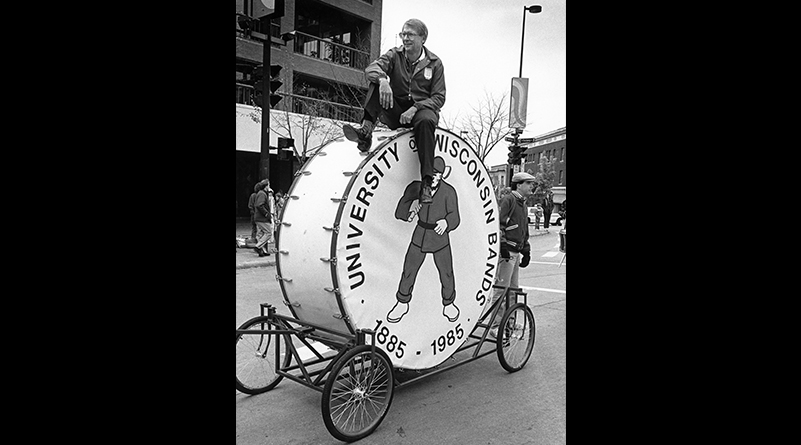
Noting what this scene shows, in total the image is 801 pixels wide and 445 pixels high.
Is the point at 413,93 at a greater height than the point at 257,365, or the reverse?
the point at 413,93

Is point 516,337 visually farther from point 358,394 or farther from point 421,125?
point 421,125

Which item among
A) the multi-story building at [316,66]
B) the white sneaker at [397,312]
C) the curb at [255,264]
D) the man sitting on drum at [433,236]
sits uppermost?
the multi-story building at [316,66]

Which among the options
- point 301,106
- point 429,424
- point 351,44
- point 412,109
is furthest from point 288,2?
point 429,424

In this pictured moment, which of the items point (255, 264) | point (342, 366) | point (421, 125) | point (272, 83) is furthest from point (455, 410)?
point (255, 264)

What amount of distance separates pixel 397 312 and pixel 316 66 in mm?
21939

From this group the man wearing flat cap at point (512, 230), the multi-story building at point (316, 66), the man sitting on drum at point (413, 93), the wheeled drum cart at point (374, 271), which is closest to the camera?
the wheeled drum cart at point (374, 271)

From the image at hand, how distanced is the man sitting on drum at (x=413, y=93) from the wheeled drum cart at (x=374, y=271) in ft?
0.41

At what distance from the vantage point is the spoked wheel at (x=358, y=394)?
4.07 meters

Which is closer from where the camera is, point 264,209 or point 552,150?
point 264,209

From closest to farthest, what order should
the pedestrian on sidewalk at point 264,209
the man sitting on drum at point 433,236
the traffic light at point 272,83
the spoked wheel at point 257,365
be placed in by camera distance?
1. the man sitting on drum at point 433,236
2. the spoked wheel at point 257,365
3. the traffic light at point 272,83
4. the pedestrian on sidewalk at point 264,209

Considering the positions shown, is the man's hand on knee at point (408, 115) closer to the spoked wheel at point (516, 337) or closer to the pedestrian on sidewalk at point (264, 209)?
the spoked wheel at point (516, 337)

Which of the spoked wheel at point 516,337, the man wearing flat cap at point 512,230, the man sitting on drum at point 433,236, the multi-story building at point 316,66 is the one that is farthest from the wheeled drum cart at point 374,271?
the multi-story building at point 316,66

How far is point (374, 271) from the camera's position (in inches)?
181
